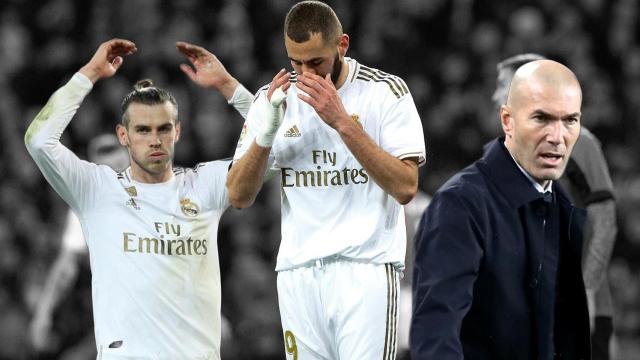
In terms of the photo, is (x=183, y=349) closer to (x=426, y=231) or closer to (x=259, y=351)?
(x=426, y=231)

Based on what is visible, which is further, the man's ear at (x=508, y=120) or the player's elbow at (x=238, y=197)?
the player's elbow at (x=238, y=197)

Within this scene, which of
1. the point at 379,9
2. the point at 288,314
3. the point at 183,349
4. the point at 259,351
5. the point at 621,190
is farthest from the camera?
the point at 379,9

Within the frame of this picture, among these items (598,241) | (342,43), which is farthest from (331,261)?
(598,241)

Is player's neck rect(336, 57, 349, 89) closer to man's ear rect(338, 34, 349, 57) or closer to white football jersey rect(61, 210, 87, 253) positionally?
man's ear rect(338, 34, 349, 57)

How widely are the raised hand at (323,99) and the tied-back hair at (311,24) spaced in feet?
0.53

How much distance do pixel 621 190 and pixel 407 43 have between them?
2.08m

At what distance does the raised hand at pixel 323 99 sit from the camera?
4012 mm

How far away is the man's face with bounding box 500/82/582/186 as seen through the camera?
3186 millimetres

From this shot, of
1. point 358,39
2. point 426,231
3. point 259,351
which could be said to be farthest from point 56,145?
point 358,39

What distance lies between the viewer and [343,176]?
429 centimetres

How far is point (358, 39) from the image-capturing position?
367 inches

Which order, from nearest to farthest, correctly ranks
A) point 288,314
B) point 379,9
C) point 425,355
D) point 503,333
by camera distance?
1. point 425,355
2. point 503,333
3. point 288,314
4. point 379,9

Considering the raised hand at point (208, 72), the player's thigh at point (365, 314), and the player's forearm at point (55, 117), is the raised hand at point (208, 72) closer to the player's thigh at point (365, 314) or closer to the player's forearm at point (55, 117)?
the player's forearm at point (55, 117)

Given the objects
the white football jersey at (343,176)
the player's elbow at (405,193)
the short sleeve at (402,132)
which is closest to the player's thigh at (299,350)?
the white football jersey at (343,176)
